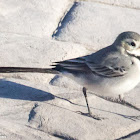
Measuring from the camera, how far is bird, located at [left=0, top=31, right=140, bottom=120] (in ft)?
13.5

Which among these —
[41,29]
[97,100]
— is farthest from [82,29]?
[97,100]

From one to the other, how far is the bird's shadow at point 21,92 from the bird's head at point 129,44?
2.69 ft

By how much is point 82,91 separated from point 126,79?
0.54 m

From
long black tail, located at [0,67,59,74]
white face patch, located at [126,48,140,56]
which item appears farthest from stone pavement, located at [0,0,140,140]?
white face patch, located at [126,48,140,56]

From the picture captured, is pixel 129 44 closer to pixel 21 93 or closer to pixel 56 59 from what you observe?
pixel 56 59

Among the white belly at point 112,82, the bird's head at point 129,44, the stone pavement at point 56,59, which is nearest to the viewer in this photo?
the stone pavement at point 56,59

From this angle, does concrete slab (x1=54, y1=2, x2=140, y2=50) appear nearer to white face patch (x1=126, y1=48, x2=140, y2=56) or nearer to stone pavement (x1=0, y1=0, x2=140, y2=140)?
stone pavement (x1=0, y1=0, x2=140, y2=140)

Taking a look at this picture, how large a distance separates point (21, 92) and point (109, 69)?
875 millimetres

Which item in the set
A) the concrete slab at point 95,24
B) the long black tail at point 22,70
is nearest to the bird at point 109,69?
the long black tail at point 22,70

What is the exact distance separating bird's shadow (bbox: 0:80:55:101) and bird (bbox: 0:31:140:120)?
16cm

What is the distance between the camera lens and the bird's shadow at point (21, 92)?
418cm

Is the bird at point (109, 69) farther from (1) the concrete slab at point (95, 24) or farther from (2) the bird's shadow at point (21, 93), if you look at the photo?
(1) the concrete slab at point (95, 24)

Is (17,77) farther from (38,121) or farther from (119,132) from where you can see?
(119,132)

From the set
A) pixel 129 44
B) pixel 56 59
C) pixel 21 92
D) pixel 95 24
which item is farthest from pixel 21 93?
pixel 95 24
